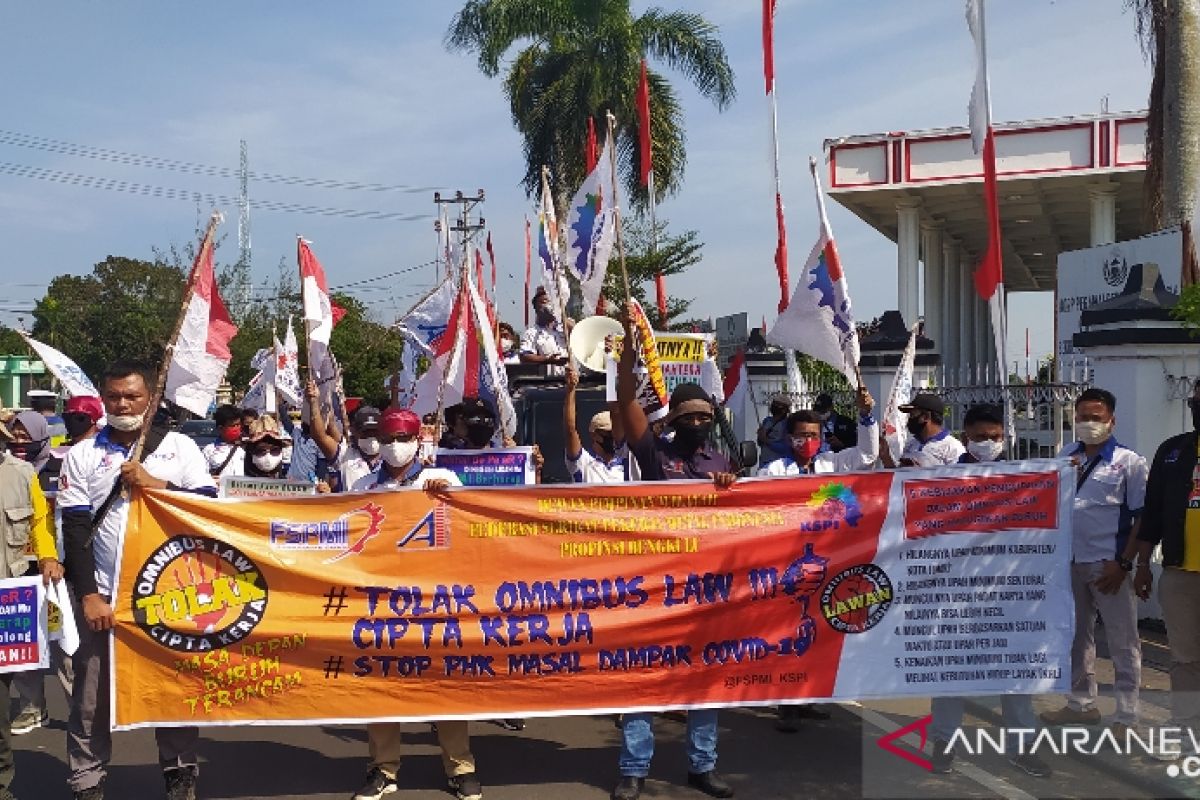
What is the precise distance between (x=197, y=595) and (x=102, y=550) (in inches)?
18.2

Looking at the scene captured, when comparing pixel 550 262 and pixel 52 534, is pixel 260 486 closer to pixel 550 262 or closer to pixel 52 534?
pixel 52 534

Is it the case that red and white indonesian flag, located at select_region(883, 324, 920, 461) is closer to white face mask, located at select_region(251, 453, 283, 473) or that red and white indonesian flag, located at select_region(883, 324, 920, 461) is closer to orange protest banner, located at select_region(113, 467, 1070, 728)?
orange protest banner, located at select_region(113, 467, 1070, 728)

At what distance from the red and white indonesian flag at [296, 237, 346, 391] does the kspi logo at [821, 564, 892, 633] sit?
335 cm

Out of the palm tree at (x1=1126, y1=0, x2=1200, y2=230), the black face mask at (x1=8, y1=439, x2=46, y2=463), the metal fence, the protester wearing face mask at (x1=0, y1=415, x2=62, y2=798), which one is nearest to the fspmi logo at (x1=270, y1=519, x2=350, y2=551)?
the protester wearing face mask at (x1=0, y1=415, x2=62, y2=798)

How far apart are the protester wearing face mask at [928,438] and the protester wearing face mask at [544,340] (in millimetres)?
5056

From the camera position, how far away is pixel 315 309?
6855mm

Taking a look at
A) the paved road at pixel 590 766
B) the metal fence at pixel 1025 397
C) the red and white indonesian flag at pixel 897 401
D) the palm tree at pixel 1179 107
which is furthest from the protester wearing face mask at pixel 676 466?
the palm tree at pixel 1179 107

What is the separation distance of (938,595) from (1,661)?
4.22 metres

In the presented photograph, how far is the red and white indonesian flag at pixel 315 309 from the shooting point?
6.80 metres

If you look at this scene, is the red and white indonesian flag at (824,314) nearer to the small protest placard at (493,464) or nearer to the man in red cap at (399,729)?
the small protest placard at (493,464)

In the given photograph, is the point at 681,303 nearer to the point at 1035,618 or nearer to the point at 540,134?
the point at 540,134

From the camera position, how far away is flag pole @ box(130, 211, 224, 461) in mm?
5094

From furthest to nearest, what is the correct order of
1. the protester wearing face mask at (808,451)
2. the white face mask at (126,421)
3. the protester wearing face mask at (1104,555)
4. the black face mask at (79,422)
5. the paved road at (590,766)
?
1. the black face mask at (79,422)
2. the protester wearing face mask at (808,451)
3. the protester wearing face mask at (1104,555)
4. the paved road at (590,766)
5. the white face mask at (126,421)

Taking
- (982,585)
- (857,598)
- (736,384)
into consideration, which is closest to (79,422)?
(857,598)
